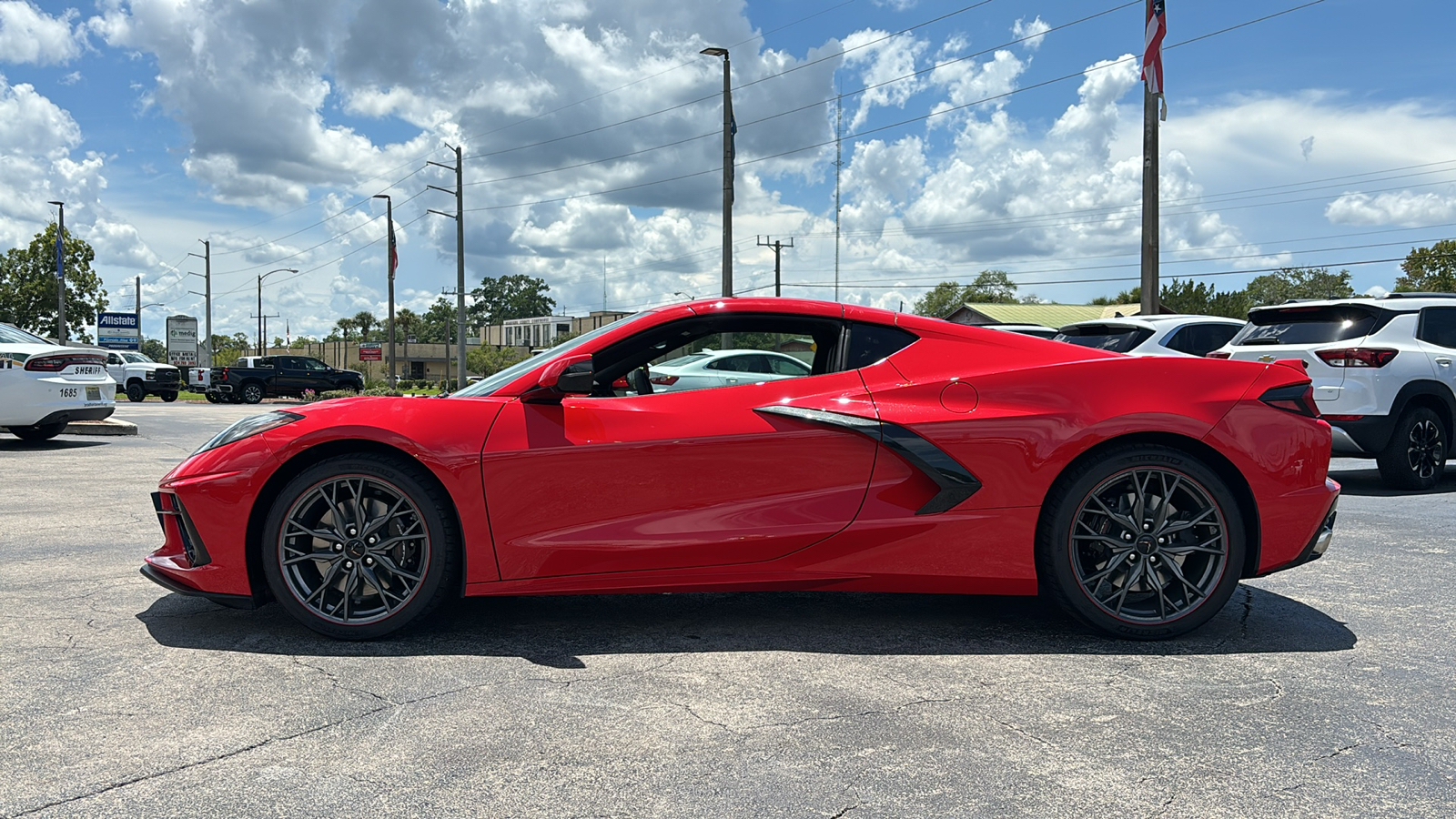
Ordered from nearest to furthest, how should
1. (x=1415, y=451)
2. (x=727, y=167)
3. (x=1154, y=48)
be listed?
(x=1415, y=451)
(x=1154, y=48)
(x=727, y=167)

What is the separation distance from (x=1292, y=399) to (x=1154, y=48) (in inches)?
581

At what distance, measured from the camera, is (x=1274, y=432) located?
4.03 meters

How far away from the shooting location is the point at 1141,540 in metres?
3.97

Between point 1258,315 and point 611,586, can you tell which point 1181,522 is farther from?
point 1258,315

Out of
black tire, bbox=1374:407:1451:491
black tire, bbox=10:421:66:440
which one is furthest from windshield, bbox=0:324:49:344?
black tire, bbox=1374:407:1451:491

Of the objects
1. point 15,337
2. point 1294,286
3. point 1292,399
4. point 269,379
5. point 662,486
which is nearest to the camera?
point 662,486

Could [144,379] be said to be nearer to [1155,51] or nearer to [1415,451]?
[1155,51]

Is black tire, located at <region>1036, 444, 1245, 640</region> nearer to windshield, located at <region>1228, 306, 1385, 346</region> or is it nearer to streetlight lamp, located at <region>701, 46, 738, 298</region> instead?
windshield, located at <region>1228, 306, 1385, 346</region>

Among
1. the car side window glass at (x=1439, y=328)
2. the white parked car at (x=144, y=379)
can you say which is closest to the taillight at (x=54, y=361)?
the car side window glass at (x=1439, y=328)

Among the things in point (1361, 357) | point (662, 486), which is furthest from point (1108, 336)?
point (662, 486)

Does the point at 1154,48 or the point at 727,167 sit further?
the point at 727,167

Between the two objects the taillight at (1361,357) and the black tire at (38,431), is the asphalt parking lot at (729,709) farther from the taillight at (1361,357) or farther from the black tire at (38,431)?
the black tire at (38,431)

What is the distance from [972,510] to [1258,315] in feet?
20.1

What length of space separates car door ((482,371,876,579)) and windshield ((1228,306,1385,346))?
6.18m
